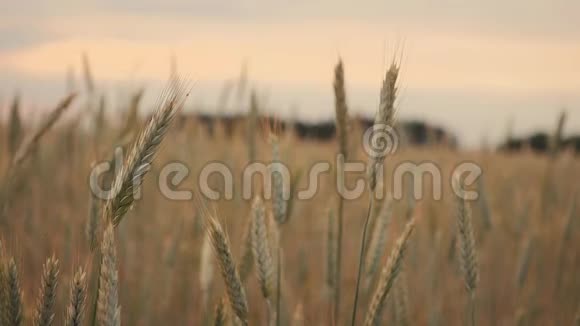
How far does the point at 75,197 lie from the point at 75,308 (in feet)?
9.01

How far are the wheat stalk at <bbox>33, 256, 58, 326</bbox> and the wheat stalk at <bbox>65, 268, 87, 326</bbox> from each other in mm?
34

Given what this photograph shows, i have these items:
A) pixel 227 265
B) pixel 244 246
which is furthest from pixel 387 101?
pixel 244 246

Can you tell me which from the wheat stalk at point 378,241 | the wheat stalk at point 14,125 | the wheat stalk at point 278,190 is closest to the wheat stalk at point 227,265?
the wheat stalk at point 278,190

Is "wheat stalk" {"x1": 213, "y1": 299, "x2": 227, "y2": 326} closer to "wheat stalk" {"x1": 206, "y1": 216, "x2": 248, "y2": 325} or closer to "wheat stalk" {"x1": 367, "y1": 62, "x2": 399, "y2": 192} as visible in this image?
Answer: "wheat stalk" {"x1": 206, "y1": 216, "x2": 248, "y2": 325}

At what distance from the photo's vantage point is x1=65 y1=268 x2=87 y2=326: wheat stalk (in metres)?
0.79

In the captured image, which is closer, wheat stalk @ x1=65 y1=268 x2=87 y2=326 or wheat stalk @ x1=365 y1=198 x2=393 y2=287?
wheat stalk @ x1=65 y1=268 x2=87 y2=326

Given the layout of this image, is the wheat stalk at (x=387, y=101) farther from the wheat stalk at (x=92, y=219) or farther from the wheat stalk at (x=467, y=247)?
the wheat stalk at (x=92, y=219)

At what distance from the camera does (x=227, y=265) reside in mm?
903

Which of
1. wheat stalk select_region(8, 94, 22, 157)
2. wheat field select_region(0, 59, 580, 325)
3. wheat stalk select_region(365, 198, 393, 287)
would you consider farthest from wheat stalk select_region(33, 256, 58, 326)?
wheat stalk select_region(8, 94, 22, 157)

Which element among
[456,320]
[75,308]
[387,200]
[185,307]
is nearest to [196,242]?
[185,307]

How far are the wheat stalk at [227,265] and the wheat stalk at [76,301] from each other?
0.20m

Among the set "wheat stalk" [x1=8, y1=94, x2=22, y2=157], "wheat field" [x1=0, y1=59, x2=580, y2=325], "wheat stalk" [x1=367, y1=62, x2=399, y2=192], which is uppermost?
"wheat stalk" [x1=367, y1=62, x2=399, y2=192]

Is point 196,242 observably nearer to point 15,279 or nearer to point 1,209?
point 1,209

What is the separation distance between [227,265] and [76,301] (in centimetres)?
22
